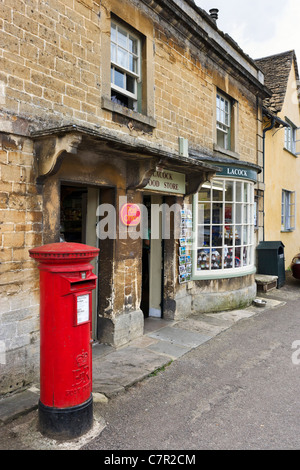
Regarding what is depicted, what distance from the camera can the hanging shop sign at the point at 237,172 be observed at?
816 centimetres

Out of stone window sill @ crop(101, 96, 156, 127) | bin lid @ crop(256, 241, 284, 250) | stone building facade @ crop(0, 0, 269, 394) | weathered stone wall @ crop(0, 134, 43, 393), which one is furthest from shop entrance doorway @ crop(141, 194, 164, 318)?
bin lid @ crop(256, 241, 284, 250)

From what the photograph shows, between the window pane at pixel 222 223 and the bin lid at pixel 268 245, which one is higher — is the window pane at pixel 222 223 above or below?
above

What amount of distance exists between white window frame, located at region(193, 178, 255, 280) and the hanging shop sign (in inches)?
5.4

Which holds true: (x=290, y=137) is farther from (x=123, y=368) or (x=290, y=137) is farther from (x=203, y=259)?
(x=123, y=368)

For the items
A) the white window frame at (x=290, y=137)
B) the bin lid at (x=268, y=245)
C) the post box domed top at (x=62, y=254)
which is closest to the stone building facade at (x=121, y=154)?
the post box domed top at (x=62, y=254)

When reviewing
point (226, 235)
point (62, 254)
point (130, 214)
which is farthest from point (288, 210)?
point (62, 254)

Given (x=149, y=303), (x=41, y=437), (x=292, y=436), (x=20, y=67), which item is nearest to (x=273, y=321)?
(x=149, y=303)

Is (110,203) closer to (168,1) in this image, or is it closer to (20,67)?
(20,67)

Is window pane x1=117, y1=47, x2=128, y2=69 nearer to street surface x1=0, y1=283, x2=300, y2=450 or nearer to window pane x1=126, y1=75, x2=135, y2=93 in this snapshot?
window pane x1=126, y1=75, x2=135, y2=93

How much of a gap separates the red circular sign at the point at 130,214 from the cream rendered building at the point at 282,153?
25.7ft

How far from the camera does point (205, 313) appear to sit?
26.3ft

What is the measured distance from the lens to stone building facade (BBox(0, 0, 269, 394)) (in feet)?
14.0

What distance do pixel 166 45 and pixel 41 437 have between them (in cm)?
707

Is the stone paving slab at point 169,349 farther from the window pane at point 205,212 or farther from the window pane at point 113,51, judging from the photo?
the window pane at point 113,51
